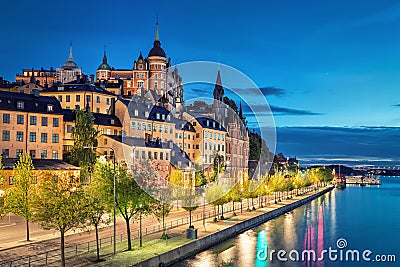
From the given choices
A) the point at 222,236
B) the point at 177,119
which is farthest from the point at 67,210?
the point at 177,119

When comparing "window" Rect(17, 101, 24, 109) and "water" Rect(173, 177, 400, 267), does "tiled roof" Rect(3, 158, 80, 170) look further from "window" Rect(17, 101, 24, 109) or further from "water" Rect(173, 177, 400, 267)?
"water" Rect(173, 177, 400, 267)

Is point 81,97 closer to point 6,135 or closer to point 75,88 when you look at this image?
point 75,88

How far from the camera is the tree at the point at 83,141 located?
7431 centimetres

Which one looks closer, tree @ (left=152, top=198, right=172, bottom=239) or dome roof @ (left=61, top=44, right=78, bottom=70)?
tree @ (left=152, top=198, right=172, bottom=239)

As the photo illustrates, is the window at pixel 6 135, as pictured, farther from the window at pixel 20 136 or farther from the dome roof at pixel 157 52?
the dome roof at pixel 157 52

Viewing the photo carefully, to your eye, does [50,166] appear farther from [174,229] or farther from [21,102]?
[174,229]

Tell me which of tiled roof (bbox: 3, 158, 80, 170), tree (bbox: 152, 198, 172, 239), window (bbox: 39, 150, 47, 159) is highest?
window (bbox: 39, 150, 47, 159)

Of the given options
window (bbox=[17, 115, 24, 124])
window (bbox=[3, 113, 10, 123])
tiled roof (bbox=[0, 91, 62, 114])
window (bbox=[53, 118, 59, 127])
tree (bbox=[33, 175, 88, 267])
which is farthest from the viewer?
window (bbox=[53, 118, 59, 127])

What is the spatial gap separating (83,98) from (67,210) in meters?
73.3

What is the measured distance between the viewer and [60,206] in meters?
30.0

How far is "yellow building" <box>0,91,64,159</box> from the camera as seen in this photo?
241ft

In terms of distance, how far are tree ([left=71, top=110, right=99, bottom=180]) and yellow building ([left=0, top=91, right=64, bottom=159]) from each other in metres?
4.22

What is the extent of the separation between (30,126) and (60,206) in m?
49.6

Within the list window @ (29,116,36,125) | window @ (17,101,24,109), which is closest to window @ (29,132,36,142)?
window @ (29,116,36,125)
